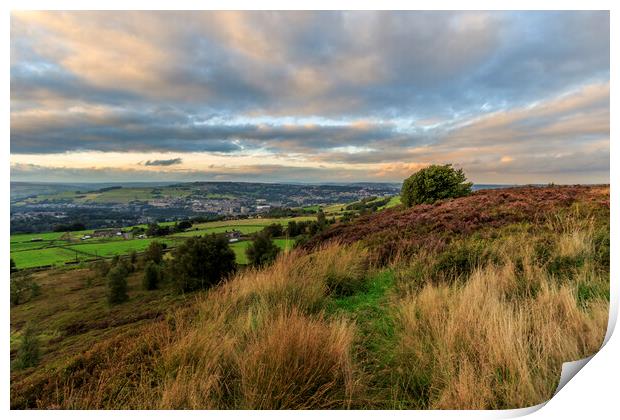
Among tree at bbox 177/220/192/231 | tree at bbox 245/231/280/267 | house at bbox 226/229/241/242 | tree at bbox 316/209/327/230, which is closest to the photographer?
tree at bbox 177/220/192/231

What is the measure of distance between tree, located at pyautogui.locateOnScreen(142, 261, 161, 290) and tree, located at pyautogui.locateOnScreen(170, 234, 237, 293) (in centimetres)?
16

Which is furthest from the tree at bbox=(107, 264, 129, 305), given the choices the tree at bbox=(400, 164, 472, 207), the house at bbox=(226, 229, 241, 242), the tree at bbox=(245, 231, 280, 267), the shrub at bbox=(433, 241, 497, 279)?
the tree at bbox=(400, 164, 472, 207)

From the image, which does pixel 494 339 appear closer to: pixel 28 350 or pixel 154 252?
pixel 154 252

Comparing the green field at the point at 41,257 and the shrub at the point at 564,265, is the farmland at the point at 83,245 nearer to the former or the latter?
the green field at the point at 41,257

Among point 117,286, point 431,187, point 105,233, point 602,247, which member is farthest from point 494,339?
point 431,187

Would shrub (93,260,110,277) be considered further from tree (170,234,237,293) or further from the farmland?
tree (170,234,237,293)

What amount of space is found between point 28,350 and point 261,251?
2466 millimetres

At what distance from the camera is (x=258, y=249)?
418 cm

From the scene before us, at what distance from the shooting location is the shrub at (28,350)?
2342mm

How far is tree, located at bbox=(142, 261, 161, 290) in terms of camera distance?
3.24 meters

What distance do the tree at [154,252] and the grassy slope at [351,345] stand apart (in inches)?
18.1

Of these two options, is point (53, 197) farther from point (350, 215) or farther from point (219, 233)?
point (350, 215)

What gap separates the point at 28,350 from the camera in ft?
7.80
